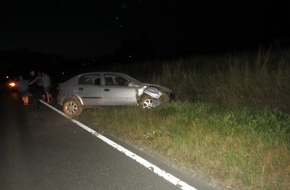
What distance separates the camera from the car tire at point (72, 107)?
15539mm

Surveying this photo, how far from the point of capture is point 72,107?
15664mm

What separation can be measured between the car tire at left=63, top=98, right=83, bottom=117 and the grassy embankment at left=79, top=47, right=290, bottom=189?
13.3 inches

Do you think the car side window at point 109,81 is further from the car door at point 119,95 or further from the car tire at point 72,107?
the car tire at point 72,107

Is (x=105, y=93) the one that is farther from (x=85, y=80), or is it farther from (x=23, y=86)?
(x=23, y=86)

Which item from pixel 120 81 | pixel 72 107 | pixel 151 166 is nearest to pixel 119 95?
pixel 120 81

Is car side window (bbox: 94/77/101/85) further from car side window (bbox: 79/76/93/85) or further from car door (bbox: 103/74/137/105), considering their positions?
car door (bbox: 103/74/137/105)

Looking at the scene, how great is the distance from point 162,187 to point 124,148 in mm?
3201

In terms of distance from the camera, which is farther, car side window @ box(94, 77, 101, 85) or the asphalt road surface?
car side window @ box(94, 77, 101, 85)

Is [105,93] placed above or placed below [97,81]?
below

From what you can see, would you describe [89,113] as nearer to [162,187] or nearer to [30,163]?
[30,163]

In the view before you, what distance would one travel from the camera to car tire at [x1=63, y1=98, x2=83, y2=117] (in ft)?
51.0

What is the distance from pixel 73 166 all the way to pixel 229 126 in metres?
3.65

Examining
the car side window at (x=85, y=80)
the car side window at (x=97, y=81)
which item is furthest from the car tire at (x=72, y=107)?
the car side window at (x=97, y=81)

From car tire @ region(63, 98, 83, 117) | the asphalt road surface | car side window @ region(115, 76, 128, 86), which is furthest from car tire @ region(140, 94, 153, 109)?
the asphalt road surface
